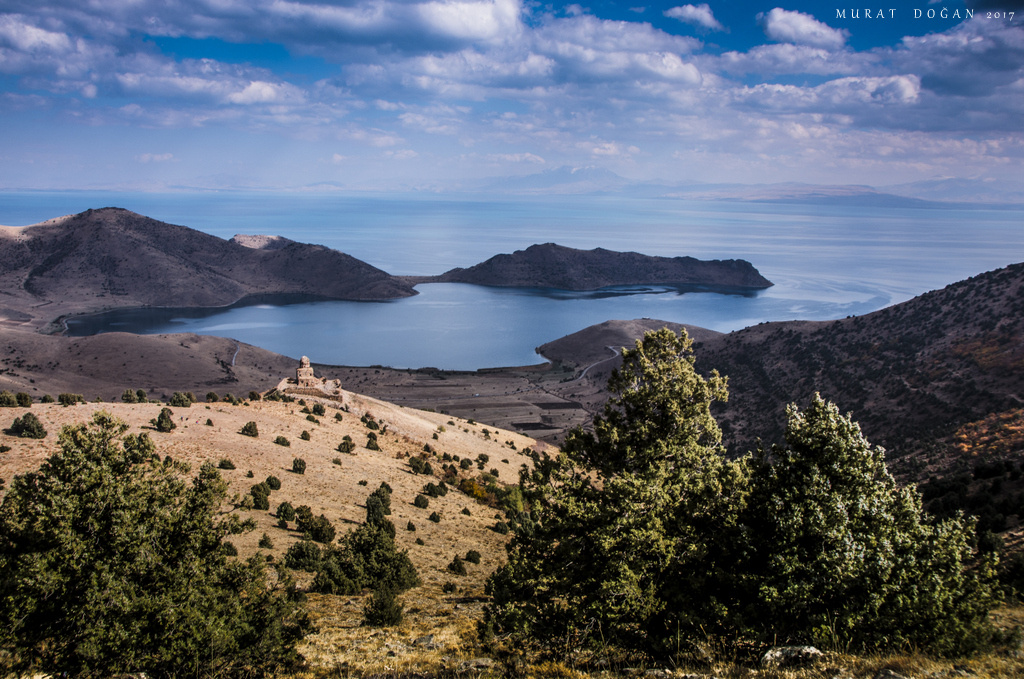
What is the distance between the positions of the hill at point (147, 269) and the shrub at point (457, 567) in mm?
129808

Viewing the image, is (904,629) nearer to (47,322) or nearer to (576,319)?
(576,319)

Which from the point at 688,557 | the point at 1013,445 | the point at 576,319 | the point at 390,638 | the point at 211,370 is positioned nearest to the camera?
the point at 688,557

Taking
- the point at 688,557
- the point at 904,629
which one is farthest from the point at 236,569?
the point at 904,629

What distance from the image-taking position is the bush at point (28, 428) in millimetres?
22922

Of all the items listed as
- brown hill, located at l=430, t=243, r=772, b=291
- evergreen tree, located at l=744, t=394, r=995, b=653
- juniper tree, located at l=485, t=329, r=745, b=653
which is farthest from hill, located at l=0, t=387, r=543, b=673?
brown hill, located at l=430, t=243, r=772, b=291

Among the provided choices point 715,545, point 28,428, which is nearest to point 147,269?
point 28,428

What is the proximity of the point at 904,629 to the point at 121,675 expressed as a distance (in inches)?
477

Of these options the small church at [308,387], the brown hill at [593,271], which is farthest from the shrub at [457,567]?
the brown hill at [593,271]

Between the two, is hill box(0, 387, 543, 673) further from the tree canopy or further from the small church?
the tree canopy

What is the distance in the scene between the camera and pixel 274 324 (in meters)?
119

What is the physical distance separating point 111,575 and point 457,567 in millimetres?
11086

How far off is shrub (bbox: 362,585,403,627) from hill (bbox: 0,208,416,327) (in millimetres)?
132799

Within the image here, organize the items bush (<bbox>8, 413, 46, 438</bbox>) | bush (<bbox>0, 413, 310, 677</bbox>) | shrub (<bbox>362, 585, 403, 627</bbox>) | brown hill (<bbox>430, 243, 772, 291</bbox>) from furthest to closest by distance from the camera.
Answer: brown hill (<bbox>430, 243, 772, 291</bbox>) → bush (<bbox>8, 413, 46, 438</bbox>) → shrub (<bbox>362, 585, 403, 627</bbox>) → bush (<bbox>0, 413, 310, 677</bbox>)

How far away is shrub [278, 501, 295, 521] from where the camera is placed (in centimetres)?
2031
